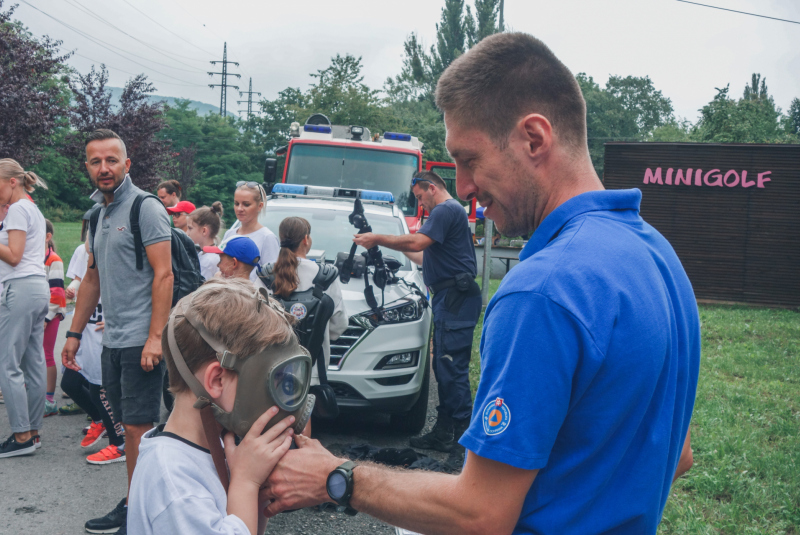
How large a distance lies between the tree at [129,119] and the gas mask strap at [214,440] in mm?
22955

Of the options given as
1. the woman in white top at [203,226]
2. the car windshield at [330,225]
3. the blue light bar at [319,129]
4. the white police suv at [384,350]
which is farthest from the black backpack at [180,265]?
the blue light bar at [319,129]

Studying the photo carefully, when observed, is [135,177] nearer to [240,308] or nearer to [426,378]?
[426,378]

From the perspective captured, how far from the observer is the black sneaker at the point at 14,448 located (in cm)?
490

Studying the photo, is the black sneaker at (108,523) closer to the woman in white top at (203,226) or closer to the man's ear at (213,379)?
the man's ear at (213,379)

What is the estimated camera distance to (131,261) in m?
3.84

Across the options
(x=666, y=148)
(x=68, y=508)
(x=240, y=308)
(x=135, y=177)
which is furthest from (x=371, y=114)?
(x=240, y=308)

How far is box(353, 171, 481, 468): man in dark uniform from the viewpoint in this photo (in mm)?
5426

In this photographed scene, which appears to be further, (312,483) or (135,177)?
(135,177)

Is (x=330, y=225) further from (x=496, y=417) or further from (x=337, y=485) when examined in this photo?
(x=496, y=417)

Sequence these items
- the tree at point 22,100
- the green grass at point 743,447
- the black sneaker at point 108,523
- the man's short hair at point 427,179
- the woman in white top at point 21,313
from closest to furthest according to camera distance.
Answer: the black sneaker at point 108,523 < the green grass at point 743,447 < the woman in white top at point 21,313 < the man's short hair at point 427,179 < the tree at point 22,100

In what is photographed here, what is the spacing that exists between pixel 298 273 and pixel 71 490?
219 cm

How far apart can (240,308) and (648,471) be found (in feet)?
3.55

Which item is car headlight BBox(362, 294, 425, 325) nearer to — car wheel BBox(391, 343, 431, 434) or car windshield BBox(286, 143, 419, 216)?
car wheel BBox(391, 343, 431, 434)

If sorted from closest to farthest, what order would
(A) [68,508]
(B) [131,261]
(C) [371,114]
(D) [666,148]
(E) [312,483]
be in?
(E) [312,483], (B) [131,261], (A) [68,508], (D) [666,148], (C) [371,114]
